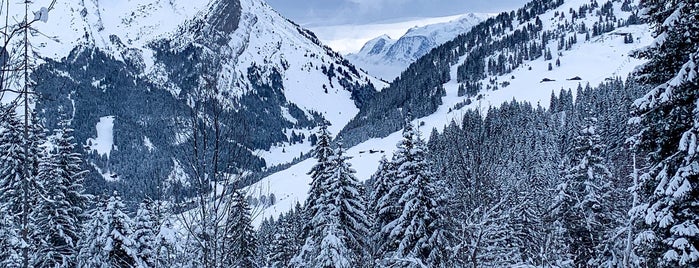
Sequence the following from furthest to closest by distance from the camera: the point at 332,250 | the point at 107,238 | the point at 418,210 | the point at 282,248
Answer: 1. the point at 282,248
2. the point at 332,250
3. the point at 418,210
4. the point at 107,238

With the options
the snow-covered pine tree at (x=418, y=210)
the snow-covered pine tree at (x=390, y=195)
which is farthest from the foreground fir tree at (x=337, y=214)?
the snow-covered pine tree at (x=418, y=210)

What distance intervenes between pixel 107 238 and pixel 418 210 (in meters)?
12.9

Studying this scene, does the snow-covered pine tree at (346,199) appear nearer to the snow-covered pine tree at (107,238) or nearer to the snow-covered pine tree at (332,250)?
the snow-covered pine tree at (332,250)

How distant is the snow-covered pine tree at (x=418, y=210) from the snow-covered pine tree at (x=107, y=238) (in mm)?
11187

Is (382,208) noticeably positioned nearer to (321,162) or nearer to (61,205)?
(321,162)

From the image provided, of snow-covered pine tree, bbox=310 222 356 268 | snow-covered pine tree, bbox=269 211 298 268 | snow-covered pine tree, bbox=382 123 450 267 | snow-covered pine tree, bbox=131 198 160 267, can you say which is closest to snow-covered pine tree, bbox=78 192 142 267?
snow-covered pine tree, bbox=131 198 160 267

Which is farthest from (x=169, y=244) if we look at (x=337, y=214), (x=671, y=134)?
(x=671, y=134)

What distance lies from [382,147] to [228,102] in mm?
141540

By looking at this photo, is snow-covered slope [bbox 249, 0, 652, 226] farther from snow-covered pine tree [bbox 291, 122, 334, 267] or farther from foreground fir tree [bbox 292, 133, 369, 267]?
foreground fir tree [bbox 292, 133, 369, 267]

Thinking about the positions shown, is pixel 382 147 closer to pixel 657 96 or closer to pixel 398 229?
pixel 398 229

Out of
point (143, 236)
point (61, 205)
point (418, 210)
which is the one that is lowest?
point (418, 210)

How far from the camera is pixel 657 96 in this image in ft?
35.0

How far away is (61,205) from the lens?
67.8 feet

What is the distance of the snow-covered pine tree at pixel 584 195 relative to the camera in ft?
77.1
